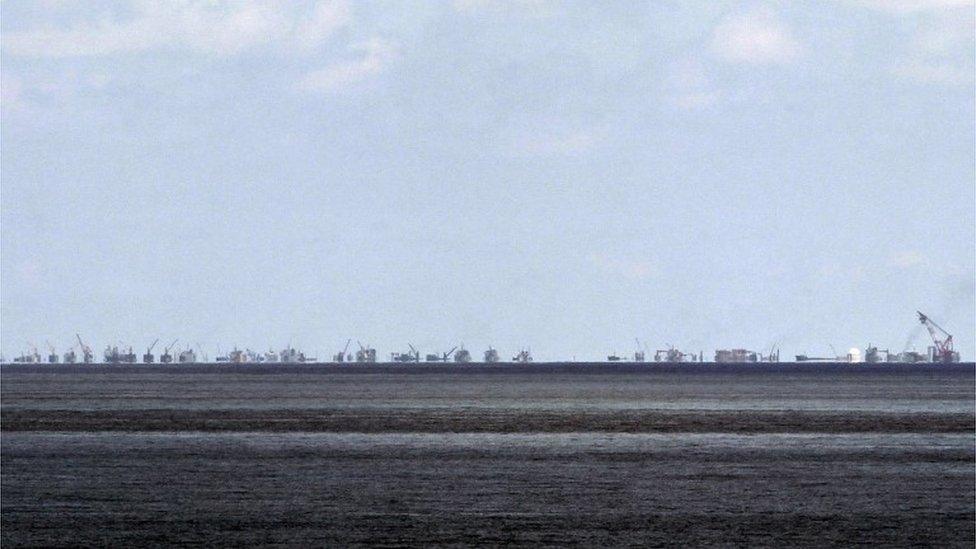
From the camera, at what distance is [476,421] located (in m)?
98.7

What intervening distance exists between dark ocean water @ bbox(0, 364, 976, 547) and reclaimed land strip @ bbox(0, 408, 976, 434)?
314 mm

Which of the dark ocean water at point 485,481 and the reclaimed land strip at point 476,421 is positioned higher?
the reclaimed land strip at point 476,421

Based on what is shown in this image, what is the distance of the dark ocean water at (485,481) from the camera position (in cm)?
3872

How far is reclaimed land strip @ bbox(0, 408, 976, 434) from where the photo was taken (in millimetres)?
87312

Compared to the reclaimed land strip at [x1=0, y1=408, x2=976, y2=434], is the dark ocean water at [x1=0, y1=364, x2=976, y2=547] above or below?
below

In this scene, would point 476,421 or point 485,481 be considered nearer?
point 485,481

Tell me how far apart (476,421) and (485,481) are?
45937 mm

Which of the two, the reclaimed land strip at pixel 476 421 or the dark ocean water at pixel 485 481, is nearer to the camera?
the dark ocean water at pixel 485 481

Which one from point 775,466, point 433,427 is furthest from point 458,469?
point 433,427

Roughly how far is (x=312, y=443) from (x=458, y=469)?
55.6 ft

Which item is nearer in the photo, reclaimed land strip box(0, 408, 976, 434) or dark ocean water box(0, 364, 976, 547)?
dark ocean water box(0, 364, 976, 547)

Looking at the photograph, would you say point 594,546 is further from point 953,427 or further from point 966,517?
point 953,427

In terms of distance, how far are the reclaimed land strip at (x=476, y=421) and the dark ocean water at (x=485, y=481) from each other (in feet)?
1.03

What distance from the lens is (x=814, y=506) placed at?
148ft
